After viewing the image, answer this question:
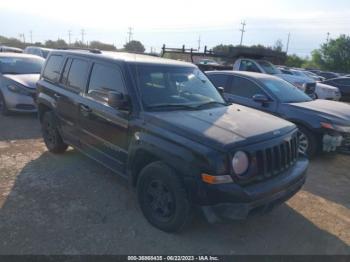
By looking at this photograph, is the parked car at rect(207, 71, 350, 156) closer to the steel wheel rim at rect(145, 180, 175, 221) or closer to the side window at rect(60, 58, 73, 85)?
the side window at rect(60, 58, 73, 85)

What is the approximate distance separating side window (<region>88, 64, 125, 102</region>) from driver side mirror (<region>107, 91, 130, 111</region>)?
0.21m

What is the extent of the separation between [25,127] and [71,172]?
3332mm

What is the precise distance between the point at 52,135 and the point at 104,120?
2.03m

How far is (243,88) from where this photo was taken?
7688mm

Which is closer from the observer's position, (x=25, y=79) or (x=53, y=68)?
(x=53, y=68)

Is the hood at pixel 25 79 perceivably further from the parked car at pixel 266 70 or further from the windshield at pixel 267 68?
the windshield at pixel 267 68

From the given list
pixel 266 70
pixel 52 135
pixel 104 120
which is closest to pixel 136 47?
pixel 266 70

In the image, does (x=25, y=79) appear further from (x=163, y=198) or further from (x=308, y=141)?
(x=308, y=141)

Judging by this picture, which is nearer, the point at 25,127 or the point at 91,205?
the point at 91,205

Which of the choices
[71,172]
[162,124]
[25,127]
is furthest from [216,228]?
[25,127]

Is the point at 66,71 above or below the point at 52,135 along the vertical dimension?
above

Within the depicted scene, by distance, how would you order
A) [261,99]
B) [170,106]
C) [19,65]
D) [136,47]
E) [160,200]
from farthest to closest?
1. [136,47]
2. [19,65]
3. [261,99]
4. [170,106]
5. [160,200]

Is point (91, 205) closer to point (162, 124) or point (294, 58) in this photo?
point (162, 124)

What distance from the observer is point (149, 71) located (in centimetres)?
439
